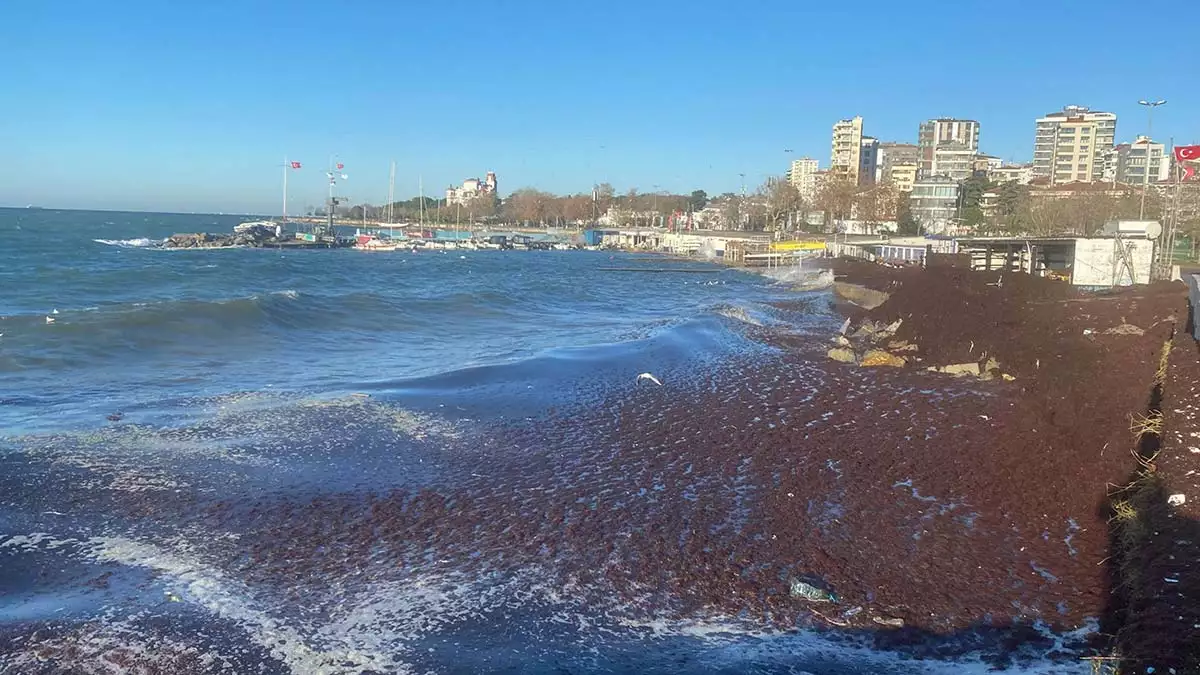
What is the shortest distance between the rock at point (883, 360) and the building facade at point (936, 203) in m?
82.5

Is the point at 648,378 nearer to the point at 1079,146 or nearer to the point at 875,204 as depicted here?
the point at 875,204

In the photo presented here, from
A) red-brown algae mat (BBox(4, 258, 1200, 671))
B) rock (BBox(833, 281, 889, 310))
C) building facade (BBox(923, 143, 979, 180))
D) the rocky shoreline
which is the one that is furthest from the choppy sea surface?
building facade (BBox(923, 143, 979, 180))

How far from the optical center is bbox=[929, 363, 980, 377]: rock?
53.0ft

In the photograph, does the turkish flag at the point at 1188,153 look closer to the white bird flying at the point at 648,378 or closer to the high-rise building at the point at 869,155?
the white bird flying at the point at 648,378

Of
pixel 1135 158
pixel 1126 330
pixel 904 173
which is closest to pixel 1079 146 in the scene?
pixel 1135 158

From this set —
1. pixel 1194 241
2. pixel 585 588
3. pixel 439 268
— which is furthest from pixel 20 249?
pixel 1194 241

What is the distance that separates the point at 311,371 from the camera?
1775 centimetres

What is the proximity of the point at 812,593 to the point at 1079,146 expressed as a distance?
18508 centimetres

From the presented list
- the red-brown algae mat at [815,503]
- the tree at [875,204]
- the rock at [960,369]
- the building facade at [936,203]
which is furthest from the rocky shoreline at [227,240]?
the rock at [960,369]

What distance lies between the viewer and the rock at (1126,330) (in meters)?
18.5

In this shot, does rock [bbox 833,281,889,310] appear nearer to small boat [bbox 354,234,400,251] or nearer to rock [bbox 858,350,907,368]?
rock [bbox 858,350,907,368]

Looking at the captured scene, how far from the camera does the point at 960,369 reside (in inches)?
645

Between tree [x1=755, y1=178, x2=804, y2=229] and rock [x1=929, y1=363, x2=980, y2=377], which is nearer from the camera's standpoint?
rock [x1=929, y1=363, x2=980, y2=377]

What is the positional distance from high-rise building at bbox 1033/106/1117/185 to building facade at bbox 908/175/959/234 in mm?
63245
